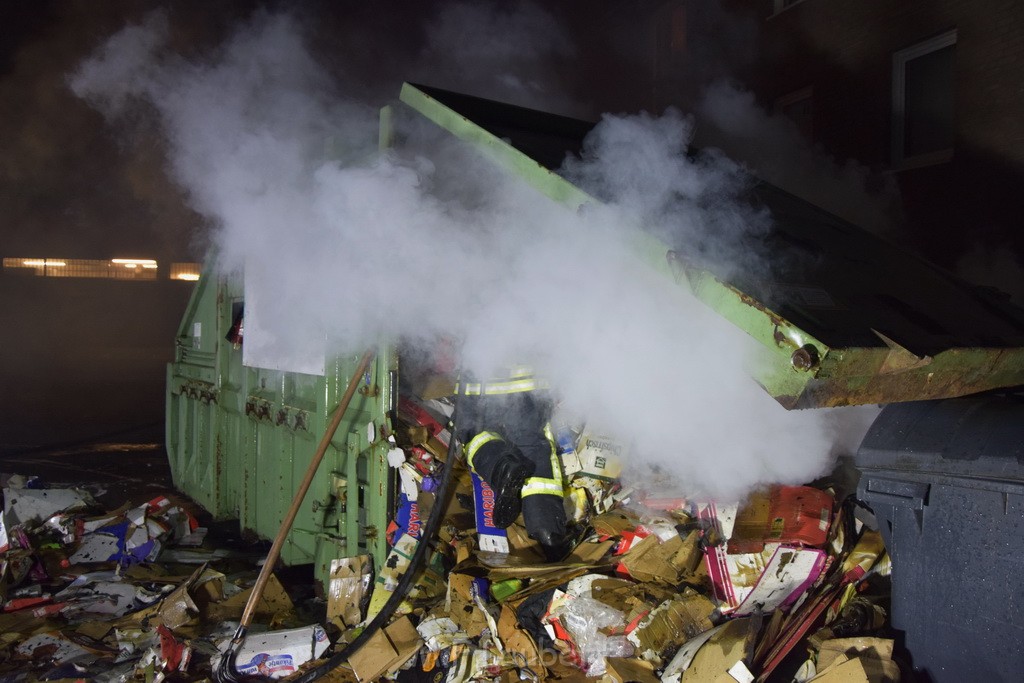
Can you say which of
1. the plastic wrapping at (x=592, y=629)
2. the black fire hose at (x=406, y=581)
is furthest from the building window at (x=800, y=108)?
the plastic wrapping at (x=592, y=629)

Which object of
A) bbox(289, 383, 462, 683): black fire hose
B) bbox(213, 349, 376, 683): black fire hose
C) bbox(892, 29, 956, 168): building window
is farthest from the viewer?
bbox(892, 29, 956, 168): building window

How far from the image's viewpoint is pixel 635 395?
3105mm

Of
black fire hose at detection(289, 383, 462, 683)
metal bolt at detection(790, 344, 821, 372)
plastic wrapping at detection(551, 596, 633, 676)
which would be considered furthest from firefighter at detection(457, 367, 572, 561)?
metal bolt at detection(790, 344, 821, 372)

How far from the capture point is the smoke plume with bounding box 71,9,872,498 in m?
2.60

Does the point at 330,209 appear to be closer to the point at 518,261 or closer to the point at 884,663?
the point at 518,261

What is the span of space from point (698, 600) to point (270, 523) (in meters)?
2.98

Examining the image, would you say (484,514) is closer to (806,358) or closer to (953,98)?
(806,358)

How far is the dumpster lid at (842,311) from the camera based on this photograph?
173 centimetres

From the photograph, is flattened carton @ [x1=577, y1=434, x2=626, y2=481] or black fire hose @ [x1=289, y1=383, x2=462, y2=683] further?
flattened carton @ [x1=577, y1=434, x2=626, y2=481]

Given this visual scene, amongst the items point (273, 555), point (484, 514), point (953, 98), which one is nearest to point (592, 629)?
point (484, 514)

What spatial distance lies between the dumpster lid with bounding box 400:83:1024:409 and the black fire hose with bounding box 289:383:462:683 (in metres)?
1.22

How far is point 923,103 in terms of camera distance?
643cm

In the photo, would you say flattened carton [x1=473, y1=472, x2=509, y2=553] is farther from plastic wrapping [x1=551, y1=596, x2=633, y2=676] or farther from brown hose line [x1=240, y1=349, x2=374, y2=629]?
brown hose line [x1=240, y1=349, x2=374, y2=629]

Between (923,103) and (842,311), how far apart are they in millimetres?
5777
